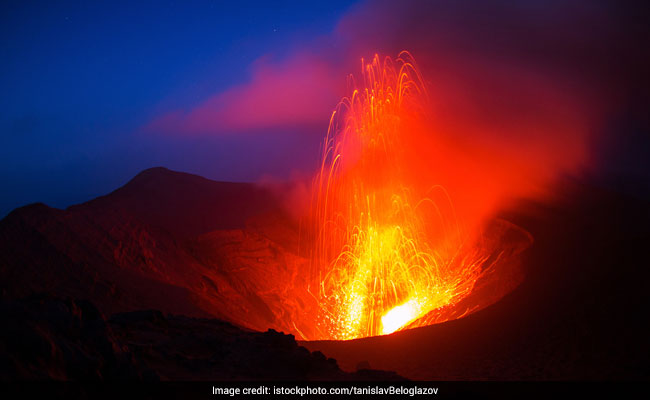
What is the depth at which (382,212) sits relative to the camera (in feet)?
90.2

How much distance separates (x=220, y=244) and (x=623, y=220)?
2235cm

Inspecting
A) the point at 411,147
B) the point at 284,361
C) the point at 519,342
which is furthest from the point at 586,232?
the point at 284,361

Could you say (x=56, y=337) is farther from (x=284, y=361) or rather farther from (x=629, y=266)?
(x=629, y=266)

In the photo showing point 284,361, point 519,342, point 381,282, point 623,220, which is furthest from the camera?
point 381,282

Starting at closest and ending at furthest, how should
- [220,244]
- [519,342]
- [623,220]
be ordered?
1. [519,342]
2. [623,220]
3. [220,244]
